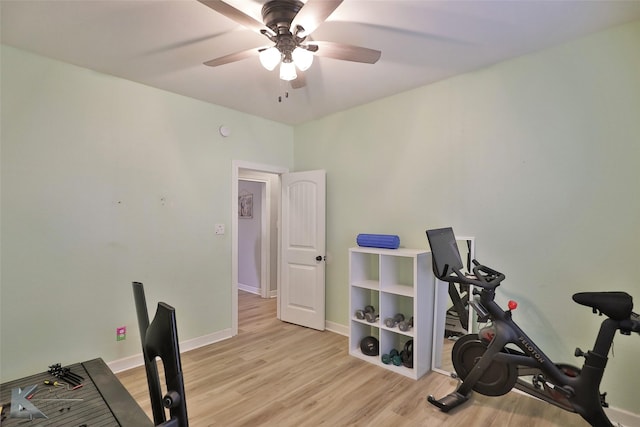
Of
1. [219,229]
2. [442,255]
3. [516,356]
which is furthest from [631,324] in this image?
[219,229]

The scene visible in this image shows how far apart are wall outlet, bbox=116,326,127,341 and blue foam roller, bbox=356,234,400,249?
7.90 ft

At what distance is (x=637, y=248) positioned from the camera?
208 cm

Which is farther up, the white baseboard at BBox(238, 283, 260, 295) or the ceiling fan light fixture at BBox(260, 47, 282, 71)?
the ceiling fan light fixture at BBox(260, 47, 282, 71)

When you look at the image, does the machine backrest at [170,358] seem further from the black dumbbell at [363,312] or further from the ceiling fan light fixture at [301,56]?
the black dumbbell at [363,312]

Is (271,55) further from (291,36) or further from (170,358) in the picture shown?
(170,358)

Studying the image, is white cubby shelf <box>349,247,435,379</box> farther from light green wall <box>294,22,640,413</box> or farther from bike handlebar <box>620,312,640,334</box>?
bike handlebar <box>620,312,640,334</box>

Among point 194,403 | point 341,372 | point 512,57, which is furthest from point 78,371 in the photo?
point 512,57

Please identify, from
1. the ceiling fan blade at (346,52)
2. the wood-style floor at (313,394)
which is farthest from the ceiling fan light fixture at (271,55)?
the wood-style floor at (313,394)

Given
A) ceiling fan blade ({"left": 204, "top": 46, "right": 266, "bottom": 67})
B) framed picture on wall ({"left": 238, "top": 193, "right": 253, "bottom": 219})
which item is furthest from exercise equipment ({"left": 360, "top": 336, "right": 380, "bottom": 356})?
framed picture on wall ({"left": 238, "top": 193, "right": 253, "bottom": 219})

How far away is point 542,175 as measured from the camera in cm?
243

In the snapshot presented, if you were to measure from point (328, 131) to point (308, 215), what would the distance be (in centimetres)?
110

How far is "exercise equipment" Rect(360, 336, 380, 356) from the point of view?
3.10 m

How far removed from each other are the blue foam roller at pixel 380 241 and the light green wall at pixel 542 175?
0.88ft

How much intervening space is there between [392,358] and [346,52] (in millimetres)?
2631
